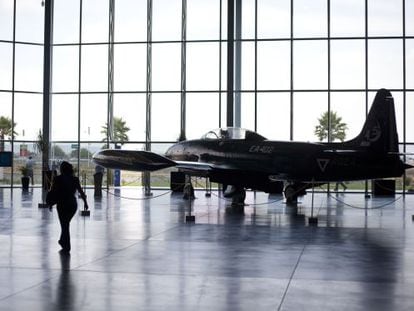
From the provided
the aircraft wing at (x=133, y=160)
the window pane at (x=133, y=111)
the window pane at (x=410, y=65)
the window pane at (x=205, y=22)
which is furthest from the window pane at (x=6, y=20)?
the window pane at (x=410, y=65)

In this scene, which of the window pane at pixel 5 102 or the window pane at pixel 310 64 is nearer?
the window pane at pixel 310 64

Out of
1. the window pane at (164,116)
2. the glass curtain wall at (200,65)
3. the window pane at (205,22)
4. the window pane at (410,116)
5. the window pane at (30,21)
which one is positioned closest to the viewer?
the window pane at (410,116)

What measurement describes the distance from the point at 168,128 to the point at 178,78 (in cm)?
315

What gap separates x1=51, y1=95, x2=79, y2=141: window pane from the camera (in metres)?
32.4

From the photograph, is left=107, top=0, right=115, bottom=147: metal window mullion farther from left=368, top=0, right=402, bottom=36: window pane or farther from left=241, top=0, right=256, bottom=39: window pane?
left=368, top=0, right=402, bottom=36: window pane

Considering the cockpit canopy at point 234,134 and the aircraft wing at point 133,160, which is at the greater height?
the cockpit canopy at point 234,134

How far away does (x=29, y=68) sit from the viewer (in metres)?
33.2

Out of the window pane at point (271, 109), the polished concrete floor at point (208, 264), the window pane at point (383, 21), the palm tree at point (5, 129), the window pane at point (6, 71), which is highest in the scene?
the window pane at point (383, 21)

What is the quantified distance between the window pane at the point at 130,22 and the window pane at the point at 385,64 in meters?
11.5

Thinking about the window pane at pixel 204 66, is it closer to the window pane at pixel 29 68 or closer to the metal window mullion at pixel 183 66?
the metal window mullion at pixel 183 66

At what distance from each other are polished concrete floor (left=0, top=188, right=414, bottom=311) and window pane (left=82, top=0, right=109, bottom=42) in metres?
17.6

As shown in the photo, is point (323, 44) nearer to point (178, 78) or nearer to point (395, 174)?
point (178, 78)

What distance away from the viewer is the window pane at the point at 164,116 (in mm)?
31422

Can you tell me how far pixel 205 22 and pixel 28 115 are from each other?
11.5 m
